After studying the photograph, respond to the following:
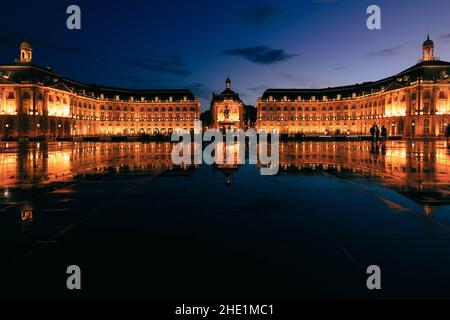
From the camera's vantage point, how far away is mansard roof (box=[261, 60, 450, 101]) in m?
95.7

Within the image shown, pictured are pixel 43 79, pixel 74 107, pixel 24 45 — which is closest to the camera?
pixel 43 79

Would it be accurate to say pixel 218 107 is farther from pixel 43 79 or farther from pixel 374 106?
pixel 43 79

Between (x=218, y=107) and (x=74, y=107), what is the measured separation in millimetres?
54618

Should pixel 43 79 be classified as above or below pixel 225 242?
above

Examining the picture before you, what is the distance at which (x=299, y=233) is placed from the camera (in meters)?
5.76

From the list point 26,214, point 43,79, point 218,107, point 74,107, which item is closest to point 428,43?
point 218,107

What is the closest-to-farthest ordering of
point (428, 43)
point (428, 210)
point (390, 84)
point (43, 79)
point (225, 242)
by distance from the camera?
point (225, 242), point (428, 210), point (43, 79), point (428, 43), point (390, 84)

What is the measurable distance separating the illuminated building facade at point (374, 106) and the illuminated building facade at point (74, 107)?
35.7 m

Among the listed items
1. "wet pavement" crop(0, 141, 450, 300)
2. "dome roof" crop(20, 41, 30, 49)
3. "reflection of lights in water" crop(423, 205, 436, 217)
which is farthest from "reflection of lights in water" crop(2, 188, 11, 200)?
"dome roof" crop(20, 41, 30, 49)

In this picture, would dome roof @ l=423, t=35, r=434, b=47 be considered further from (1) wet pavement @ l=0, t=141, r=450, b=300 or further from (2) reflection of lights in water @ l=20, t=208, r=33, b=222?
(2) reflection of lights in water @ l=20, t=208, r=33, b=222

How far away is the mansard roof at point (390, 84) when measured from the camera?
95.7 m

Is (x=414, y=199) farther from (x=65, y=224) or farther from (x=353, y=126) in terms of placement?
(x=353, y=126)

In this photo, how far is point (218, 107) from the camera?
150 metres

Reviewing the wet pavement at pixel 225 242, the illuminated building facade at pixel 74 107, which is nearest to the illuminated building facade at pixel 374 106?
the illuminated building facade at pixel 74 107
